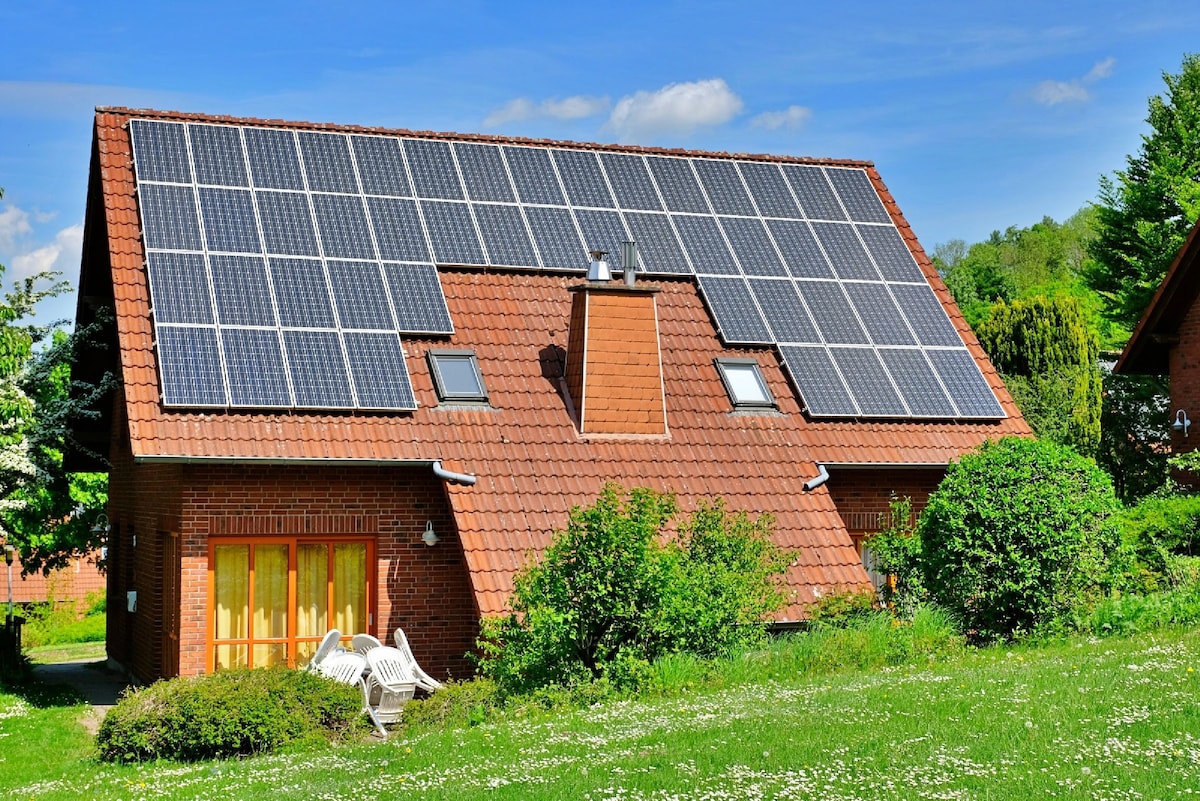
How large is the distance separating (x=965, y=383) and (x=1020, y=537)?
202 inches

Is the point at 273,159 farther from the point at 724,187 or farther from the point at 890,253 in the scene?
the point at 890,253

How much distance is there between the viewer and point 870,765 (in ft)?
31.1

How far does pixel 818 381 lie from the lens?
20.0m

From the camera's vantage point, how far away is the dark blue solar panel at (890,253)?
22.5m

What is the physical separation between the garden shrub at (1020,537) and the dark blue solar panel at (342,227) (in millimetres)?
8589

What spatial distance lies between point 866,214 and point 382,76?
8.95m

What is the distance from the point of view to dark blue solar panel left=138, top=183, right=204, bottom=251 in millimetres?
18391

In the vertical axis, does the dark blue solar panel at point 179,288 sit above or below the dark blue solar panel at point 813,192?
below

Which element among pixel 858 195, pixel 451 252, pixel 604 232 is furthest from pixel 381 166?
pixel 858 195

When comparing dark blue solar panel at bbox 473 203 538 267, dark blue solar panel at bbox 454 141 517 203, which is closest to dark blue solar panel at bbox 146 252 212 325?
dark blue solar panel at bbox 473 203 538 267

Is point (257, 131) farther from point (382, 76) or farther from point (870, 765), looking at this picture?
point (870, 765)

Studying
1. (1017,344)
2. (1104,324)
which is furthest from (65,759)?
(1104,324)

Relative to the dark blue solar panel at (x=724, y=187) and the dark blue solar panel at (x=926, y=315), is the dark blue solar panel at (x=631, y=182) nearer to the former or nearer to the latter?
the dark blue solar panel at (x=724, y=187)

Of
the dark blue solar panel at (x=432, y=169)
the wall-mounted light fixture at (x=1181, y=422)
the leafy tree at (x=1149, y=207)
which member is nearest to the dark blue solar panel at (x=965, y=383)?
the wall-mounted light fixture at (x=1181, y=422)
